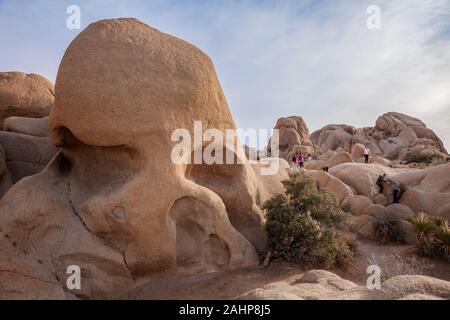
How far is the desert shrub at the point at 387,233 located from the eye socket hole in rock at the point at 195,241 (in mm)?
7988

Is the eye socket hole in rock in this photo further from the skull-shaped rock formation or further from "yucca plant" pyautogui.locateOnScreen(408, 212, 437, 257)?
"yucca plant" pyautogui.locateOnScreen(408, 212, 437, 257)

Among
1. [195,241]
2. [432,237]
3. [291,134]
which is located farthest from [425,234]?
[291,134]

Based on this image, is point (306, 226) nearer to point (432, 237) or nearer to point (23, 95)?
point (432, 237)

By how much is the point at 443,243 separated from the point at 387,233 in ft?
7.29

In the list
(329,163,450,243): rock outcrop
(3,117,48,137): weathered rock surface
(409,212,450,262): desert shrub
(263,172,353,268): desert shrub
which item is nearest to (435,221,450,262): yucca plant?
(409,212,450,262): desert shrub

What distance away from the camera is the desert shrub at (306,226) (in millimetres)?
9500

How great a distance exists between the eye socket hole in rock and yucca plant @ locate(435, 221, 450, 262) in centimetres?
780

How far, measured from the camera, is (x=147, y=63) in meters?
8.10

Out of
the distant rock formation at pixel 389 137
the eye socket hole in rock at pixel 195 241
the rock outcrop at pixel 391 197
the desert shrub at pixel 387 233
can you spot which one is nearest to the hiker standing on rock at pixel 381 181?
the rock outcrop at pixel 391 197

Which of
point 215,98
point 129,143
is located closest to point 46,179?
point 129,143

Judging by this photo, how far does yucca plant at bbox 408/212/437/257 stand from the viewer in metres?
12.3

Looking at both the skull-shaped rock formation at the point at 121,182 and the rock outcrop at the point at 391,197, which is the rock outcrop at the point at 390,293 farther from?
the rock outcrop at the point at 391,197

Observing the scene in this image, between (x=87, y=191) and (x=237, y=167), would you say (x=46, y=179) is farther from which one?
(x=237, y=167)

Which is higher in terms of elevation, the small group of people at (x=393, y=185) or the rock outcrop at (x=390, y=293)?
the small group of people at (x=393, y=185)
